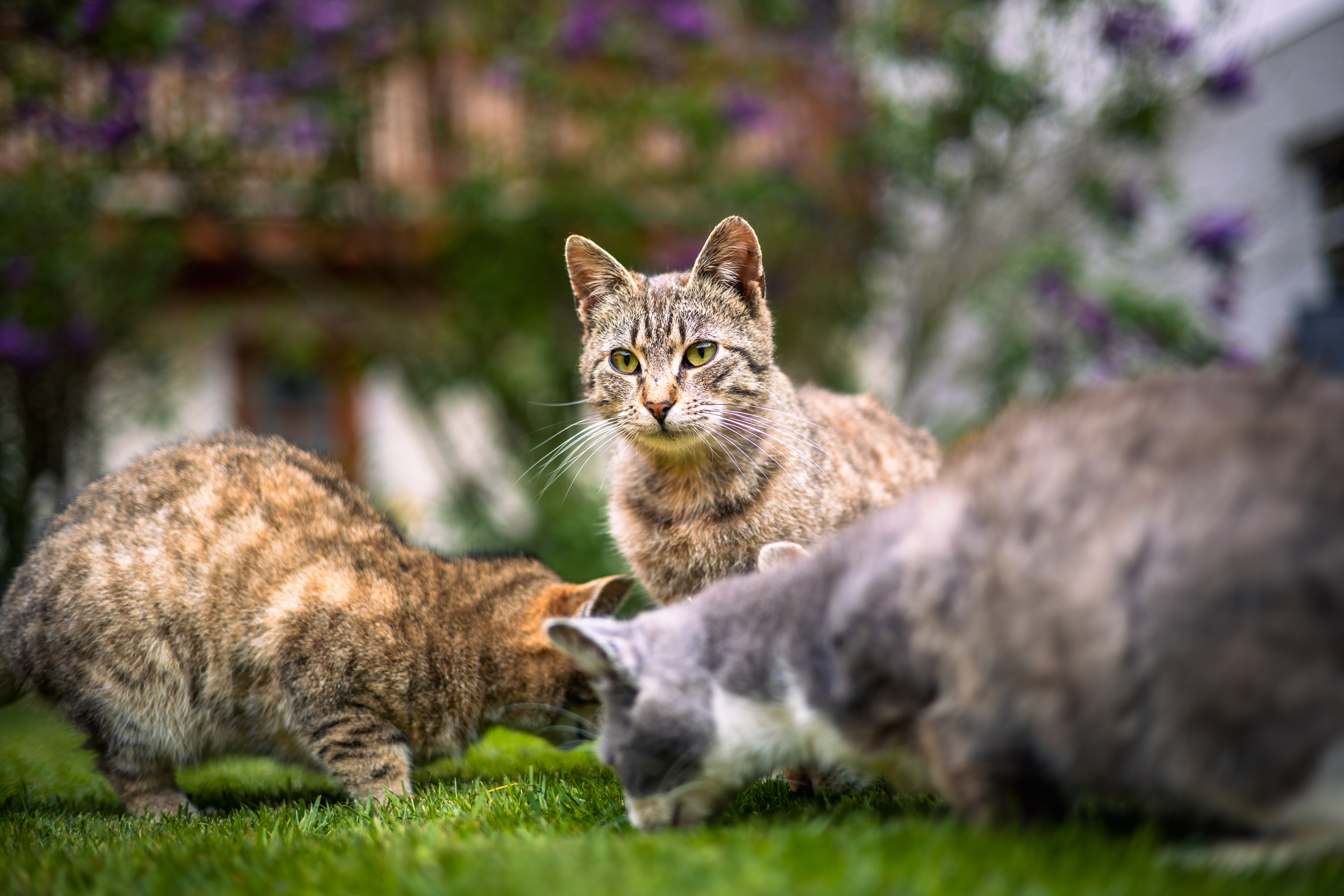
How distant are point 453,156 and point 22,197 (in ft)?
9.84

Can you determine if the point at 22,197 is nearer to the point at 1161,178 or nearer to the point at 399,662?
A: the point at 399,662

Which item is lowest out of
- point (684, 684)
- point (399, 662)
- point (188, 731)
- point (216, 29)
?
point (188, 731)

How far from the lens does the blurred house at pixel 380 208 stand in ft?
22.8

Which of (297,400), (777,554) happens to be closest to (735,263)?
(777,554)

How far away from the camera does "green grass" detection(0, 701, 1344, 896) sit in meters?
1.56

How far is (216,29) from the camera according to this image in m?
6.58

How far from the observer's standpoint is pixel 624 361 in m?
3.29

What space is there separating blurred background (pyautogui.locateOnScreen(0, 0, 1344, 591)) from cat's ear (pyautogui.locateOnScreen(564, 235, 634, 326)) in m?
2.58

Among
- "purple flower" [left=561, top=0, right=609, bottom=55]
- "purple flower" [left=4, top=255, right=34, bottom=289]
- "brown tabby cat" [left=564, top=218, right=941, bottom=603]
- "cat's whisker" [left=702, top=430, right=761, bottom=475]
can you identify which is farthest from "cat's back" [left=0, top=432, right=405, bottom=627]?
"purple flower" [left=561, top=0, right=609, bottom=55]

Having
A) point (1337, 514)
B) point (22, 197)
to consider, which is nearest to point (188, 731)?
point (1337, 514)

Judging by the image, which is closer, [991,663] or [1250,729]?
[1250,729]

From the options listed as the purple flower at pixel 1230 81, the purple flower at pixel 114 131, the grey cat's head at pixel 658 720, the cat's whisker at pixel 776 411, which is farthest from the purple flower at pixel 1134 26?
the purple flower at pixel 114 131

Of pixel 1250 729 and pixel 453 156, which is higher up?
pixel 453 156

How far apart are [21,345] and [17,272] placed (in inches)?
18.3
